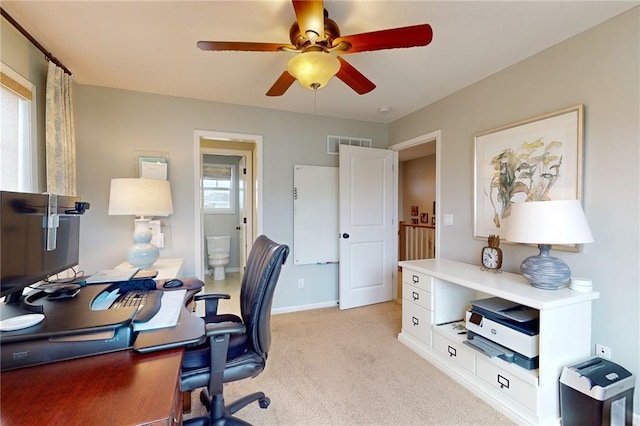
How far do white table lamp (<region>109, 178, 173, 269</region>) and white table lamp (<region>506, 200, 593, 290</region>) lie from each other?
2.62 m

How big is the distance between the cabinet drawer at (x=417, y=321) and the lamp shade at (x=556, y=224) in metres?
1.06

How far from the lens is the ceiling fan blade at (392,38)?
140cm

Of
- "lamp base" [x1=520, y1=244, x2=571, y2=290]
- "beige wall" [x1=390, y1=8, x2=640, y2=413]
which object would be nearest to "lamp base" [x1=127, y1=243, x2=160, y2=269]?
"lamp base" [x1=520, y1=244, x2=571, y2=290]

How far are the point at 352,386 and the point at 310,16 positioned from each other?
2283 millimetres

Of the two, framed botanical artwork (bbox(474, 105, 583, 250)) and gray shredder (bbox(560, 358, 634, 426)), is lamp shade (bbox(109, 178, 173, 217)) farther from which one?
gray shredder (bbox(560, 358, 634, 426))

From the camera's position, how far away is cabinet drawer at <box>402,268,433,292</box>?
2.44 metres

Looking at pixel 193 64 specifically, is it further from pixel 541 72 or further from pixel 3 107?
pixel 541 72

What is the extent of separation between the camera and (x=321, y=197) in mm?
3596

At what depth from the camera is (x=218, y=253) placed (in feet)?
16.2

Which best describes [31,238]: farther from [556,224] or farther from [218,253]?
[218,253]

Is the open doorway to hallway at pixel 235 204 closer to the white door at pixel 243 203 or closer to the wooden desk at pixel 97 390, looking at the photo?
the white door at pixel 243 203

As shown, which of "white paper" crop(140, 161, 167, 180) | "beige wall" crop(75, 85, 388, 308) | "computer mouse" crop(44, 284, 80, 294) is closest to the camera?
"computer mouse" crop(44, 284, 80, 294)

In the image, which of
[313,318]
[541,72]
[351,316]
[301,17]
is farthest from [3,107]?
[541,72]

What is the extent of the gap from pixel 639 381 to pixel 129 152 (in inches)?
164
